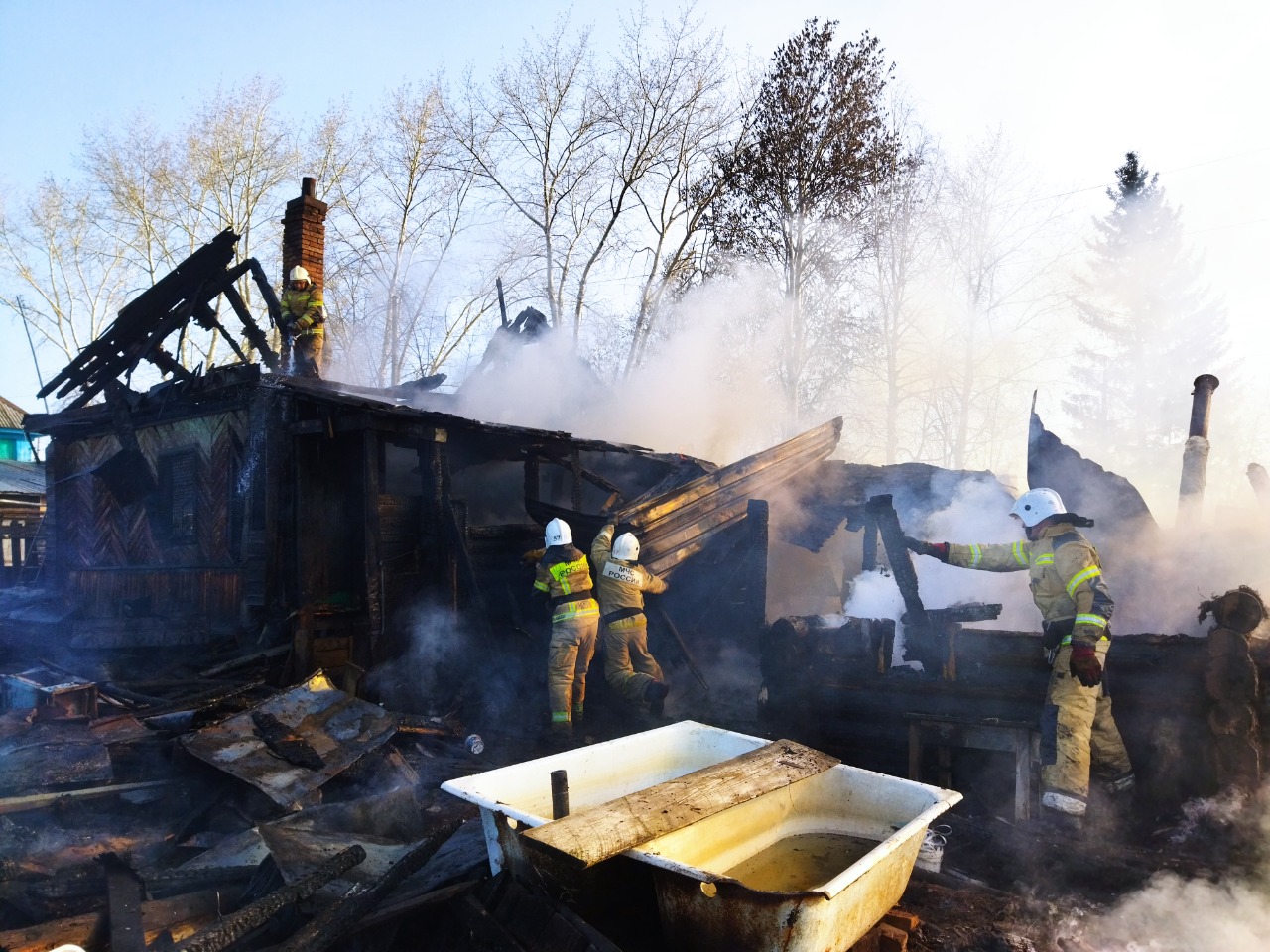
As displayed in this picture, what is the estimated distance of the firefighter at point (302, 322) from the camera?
1105cm

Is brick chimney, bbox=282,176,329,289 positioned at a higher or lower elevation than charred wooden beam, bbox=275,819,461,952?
higher

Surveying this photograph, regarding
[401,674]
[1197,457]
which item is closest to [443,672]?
[401,674]

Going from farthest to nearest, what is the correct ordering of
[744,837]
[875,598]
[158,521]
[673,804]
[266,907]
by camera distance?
[158,521]
[875,598]
[744,837]
[673,804]
[266,907]

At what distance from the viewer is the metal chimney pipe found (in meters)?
8.95

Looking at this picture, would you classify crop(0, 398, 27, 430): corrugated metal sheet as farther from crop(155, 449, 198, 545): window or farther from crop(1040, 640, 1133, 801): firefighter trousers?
crop(1040, 640, 1133, 801): firefighter trousers

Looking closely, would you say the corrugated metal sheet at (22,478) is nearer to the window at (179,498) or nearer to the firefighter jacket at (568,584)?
the window at (179,498)

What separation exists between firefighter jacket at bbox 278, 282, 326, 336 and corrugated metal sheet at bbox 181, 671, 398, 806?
6.07m

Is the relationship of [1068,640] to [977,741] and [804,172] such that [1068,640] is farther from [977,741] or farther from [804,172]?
[804,172]

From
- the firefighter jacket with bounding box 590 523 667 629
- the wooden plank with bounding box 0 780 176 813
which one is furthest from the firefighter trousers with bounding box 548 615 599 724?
the wooden plank with bounding box 0 780 176 813

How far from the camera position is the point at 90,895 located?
3.91m

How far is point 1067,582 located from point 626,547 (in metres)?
3.87

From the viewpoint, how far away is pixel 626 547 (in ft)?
25.7

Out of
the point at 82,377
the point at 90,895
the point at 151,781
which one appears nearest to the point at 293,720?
the point at 151,781

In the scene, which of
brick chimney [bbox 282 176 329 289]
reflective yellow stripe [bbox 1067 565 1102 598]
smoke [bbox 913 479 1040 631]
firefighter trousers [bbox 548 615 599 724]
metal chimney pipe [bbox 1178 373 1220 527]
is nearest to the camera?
reflective yellow stripe [bbox 1067 565 1102 598]
